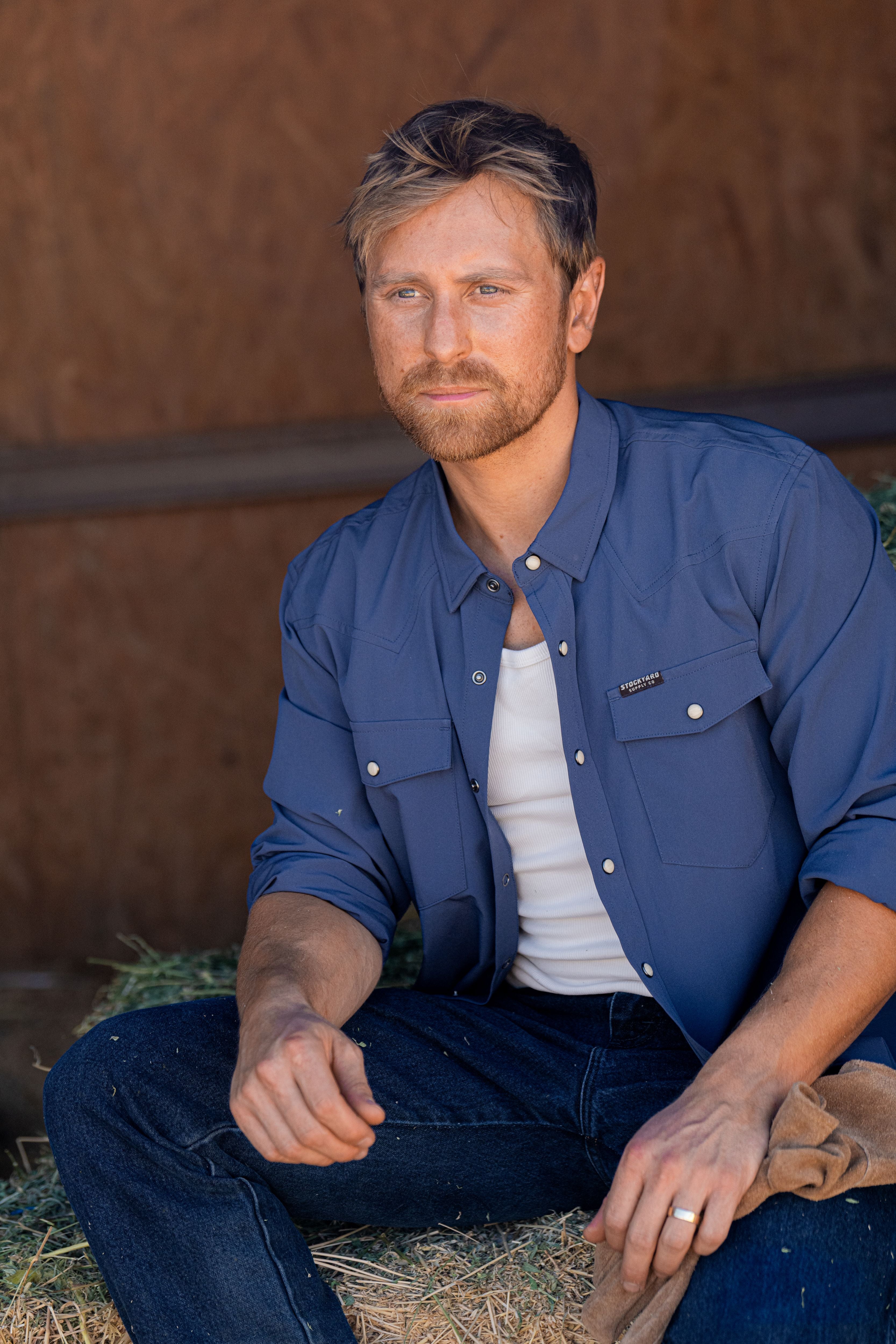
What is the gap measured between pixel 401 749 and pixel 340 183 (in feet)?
6.74

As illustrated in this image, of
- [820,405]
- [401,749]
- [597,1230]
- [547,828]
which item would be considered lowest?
[597,1230]

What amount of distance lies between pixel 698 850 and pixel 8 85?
3052mm

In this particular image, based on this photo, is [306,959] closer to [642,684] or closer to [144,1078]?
[144,1078]

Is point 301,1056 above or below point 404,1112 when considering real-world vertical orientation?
above

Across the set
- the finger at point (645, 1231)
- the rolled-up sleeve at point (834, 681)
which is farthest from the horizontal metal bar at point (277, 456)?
the finger at point (645, 1231)

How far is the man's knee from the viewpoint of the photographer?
196 cm

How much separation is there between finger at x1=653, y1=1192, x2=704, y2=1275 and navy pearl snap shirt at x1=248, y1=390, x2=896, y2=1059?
436 mm

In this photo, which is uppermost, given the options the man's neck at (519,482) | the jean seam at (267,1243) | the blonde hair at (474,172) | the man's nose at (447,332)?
the blonde hair at (474,172)

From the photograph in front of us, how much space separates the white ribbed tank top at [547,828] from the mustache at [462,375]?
427 millimetres

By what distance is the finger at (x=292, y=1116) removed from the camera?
1.71 m

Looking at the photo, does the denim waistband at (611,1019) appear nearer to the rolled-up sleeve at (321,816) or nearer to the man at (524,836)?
the man at (524,836)

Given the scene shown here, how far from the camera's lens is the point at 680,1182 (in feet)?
5.29

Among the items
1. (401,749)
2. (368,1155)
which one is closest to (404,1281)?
(368,1155)

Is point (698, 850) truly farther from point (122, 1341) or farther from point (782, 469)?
point (122, 1341)
